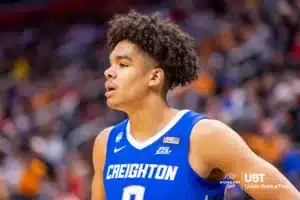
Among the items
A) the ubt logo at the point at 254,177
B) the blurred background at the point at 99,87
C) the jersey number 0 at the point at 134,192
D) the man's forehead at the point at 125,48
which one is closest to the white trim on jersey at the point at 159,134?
the jersey number 0 at the point at 134,192

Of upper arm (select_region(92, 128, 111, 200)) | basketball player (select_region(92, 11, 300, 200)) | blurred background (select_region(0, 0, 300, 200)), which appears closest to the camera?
basketball player (select_region(92, 11, 300, 200))

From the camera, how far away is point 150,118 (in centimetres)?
412

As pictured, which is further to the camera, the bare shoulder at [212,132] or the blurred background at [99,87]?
the blurred background at [99,87]

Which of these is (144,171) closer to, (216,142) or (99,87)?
(216,142)

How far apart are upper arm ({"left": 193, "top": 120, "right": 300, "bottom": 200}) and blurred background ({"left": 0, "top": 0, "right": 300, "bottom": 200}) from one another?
223 centimetres

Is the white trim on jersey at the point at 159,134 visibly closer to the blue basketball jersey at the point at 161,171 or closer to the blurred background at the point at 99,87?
the blue basketball jersey at the point at 161,171

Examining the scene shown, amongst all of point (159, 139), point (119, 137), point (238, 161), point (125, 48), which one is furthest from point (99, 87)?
point (238, 161)

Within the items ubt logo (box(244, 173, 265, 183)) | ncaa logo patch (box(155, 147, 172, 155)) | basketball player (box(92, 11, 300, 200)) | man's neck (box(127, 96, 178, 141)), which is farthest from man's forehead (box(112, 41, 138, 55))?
ubt logo (box(244, 173, 265, 183))

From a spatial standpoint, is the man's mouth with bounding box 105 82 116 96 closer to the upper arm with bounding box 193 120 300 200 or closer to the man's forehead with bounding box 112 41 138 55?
the man's forehead with bounding box 112 41 138 55

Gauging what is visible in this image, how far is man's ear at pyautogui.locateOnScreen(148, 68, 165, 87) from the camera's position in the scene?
162 inches

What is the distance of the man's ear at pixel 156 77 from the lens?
412 centimetres

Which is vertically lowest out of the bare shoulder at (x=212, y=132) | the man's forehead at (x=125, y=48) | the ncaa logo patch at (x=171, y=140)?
the ncaa logo patch at (x=171, y=140)

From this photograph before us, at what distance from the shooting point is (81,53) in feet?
49.0

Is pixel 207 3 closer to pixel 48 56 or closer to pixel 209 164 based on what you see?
pixel 48 56
